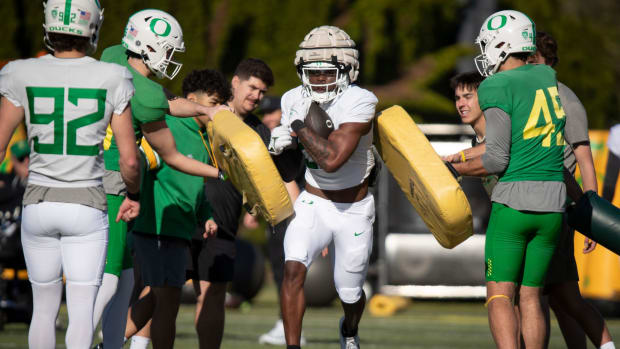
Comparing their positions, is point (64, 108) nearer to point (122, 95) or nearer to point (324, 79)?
point (122, 95)

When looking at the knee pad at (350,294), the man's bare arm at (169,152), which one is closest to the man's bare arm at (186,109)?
the man's bare arm at (169,152)

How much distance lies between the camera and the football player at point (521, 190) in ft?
20.5

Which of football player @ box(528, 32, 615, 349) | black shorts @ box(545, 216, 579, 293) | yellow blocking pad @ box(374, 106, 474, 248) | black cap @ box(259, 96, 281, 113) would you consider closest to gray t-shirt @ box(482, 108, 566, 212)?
yellow blocking pad @ box(374, 106, 474, 248)

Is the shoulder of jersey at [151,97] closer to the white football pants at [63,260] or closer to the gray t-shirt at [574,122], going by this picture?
the white football pants at [63,260]

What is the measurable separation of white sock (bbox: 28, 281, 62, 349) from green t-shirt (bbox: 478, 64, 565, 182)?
2694 mm

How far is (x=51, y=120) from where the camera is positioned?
554cm

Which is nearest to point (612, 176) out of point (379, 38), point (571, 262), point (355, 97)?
point (571, 262)

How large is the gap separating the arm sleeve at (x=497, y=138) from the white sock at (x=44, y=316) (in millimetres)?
2585

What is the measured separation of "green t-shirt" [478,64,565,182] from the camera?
20.5ft

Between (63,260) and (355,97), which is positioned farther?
(355,97)

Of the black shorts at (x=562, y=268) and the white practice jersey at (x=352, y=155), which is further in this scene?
the black shorts at (x=562, y=268)

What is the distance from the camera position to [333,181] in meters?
7.07

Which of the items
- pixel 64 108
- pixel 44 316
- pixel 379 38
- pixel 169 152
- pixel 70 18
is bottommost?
pixel 379 38

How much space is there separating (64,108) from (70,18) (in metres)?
0.49
